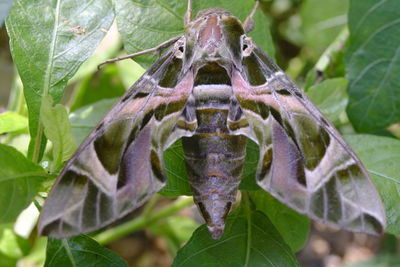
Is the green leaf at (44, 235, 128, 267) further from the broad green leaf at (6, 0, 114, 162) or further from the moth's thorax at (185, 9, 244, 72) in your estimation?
the moth's thorax at (185, 9, 244, 72)

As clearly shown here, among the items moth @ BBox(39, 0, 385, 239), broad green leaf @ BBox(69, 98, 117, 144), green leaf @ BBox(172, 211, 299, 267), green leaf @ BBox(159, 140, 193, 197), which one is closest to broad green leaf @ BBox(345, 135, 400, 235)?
moth @ BBox(39, 0, 385, 239)

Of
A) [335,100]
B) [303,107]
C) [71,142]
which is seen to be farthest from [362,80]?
[71,142]

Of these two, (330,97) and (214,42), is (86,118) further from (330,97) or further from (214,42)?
(330,97)

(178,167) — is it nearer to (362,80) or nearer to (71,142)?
(71,142)

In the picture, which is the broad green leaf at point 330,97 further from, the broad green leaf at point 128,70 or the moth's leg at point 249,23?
the broad green leaf at point 128,70

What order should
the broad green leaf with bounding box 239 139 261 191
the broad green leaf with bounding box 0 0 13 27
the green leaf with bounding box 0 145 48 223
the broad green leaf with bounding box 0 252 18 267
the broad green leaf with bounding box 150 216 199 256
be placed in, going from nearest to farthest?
the broad green leaf with bounding box 0 0 13 27 → the green leaf with bounding box 0 145 48 223 → the broad green leaf with bounding box 239 139 261 191 → the broad green leaf with bounding box 0 252 18 267 → the broad green leaf with bounding box 150 216 199 256

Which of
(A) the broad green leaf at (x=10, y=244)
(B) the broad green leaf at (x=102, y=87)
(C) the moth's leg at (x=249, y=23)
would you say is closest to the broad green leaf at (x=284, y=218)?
(C) the moth's leg at (x=249, y=23)
